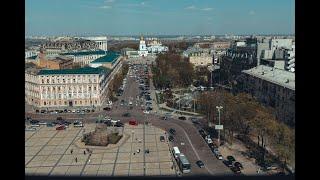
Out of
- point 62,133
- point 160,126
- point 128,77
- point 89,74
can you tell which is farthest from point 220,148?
point 128,77

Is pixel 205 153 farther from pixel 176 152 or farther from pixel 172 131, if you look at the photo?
pixel 172 131

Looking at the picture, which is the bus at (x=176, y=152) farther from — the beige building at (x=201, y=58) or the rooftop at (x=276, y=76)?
the beige building at (x=201, y=58)

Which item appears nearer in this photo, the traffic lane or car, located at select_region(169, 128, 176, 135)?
the traffic lane

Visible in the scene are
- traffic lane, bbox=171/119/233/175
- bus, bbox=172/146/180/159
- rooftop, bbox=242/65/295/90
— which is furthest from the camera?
rooftop, bbox=242/65/295/90

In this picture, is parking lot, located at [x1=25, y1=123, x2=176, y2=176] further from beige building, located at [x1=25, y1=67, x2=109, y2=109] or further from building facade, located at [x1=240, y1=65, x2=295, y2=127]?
beige building, located at [x1=25, y1=67, x2=109, y2=109]

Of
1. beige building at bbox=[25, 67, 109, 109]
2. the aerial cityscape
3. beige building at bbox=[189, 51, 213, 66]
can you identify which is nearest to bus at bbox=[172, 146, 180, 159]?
the aerial cityscape
